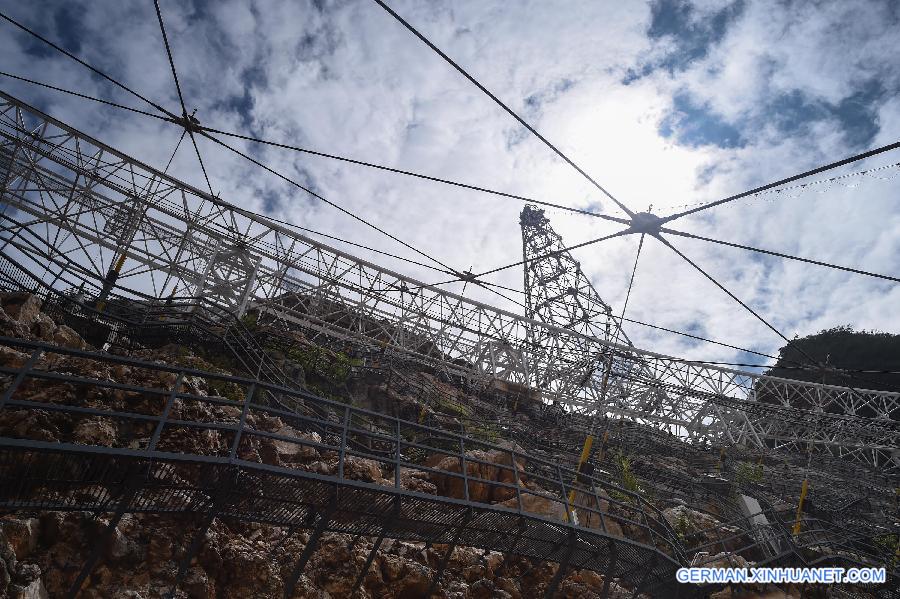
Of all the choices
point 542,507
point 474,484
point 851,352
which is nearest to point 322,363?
point 474,484

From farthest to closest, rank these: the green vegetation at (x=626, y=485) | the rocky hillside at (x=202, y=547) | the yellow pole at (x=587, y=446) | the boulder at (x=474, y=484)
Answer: the green vegetation at (x=626, y=485), the yellow pole at (x=587, y=446), the boulder at (x=474, y=484), the rocky hillside at (x=202, y=547)

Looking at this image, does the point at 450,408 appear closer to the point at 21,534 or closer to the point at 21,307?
the point at 21,307

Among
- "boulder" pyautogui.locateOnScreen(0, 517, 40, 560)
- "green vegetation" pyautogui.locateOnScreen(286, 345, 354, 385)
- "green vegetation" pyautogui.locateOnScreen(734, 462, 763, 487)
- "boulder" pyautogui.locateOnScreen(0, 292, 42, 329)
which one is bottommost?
"boulder" pyautogui.locateOnScreen(0, 517, 40, 560)

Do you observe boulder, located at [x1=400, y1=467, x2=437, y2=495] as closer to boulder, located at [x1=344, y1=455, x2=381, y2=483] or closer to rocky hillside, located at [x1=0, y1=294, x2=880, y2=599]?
rocky hillside, located at [x1=0, y1=294, x2=880, y2=599]

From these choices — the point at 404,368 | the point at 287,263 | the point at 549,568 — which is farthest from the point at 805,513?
the point at 287,263

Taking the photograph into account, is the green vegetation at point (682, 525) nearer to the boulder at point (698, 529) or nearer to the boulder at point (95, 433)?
the boulder at point (698, 529)

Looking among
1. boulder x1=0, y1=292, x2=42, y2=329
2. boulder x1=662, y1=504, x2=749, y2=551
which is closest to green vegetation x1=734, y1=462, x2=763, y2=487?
boulder x1=662, y1=504, x2=749, y2=551

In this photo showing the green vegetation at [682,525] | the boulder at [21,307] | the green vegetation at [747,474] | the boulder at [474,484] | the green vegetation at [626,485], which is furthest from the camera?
the green vegetation at [747,474]

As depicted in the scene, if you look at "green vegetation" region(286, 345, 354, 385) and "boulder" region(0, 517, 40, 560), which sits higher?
"green vegetation" region(286, 345, 354, 385)

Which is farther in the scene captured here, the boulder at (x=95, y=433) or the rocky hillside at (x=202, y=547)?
the boulder at (x=95, y=433)

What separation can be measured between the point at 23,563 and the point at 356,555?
3.72 m

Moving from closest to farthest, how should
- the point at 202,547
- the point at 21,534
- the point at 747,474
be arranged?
the point at 21,534
the point at 202,547
the point at 747,474

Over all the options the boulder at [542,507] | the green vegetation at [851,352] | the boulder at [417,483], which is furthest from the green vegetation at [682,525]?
the green vegetation at [851,352]

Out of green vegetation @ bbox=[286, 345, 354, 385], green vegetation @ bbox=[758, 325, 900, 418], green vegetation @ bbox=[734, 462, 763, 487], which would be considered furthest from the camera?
green vegetation @ bbox=[758, 325, 900, 418]
